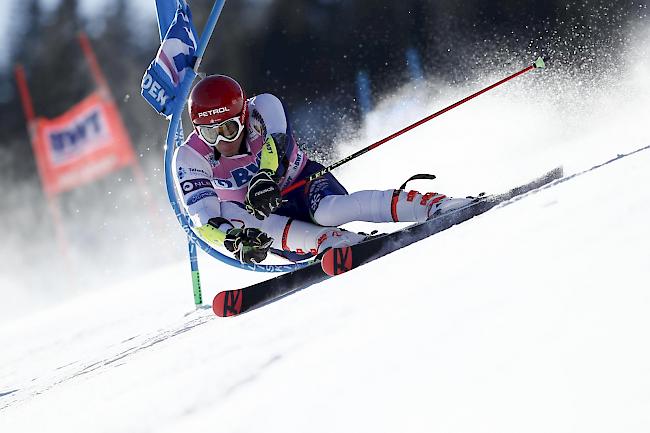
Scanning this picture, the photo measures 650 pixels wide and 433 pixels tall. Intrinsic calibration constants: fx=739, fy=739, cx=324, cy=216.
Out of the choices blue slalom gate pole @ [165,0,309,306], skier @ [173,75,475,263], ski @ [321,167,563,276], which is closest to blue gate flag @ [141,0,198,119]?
blue slalom gate pole @ [165,0,309,306]

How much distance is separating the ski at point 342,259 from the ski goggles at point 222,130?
3.39 ft

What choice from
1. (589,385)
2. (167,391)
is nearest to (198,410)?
(167,391)

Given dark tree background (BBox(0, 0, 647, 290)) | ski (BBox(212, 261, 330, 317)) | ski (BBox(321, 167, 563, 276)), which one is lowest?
ski (BBox(212, 261, 330, 317))

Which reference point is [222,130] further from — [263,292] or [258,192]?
[263,292]

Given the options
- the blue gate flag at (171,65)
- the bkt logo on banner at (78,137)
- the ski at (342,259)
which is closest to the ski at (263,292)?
the ski at (342,259)

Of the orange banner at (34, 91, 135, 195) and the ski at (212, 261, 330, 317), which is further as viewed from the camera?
the orange banner at (34, 91, 135, 195)

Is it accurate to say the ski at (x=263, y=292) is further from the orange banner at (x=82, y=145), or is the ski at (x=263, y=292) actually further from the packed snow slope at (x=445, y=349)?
the orange banner at (x=82, y=145)

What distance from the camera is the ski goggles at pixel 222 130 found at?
425 cm

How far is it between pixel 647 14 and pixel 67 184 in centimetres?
916

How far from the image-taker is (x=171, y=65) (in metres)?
4.81

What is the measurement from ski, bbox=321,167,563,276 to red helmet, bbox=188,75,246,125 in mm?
1234

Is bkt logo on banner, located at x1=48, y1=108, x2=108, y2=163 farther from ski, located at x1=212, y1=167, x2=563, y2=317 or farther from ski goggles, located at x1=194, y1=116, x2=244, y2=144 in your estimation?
ski, located at x1=212, y1=167, x2=563, y2=317

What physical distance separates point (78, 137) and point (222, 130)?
29.0 ft

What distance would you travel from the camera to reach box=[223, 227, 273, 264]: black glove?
3836mm
